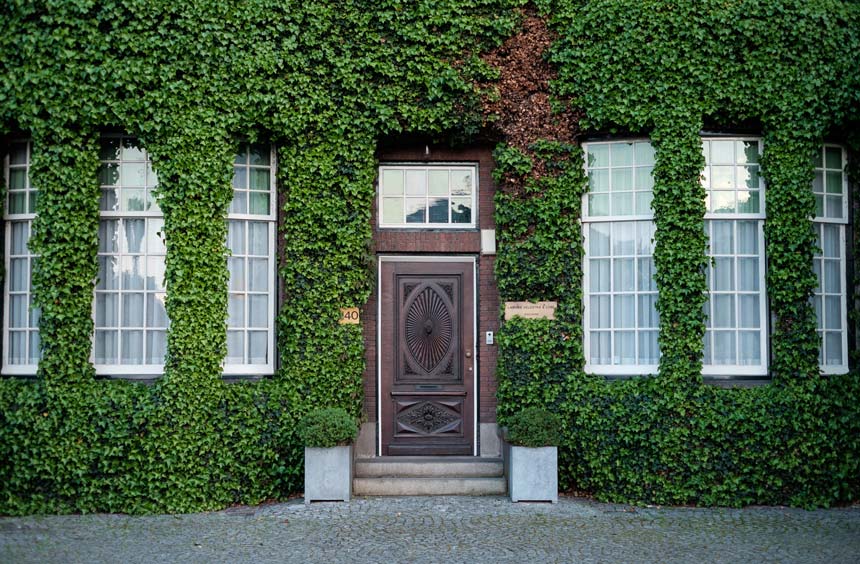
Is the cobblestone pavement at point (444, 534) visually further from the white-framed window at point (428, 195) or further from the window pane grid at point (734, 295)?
the white-framed window at point (428, 195)

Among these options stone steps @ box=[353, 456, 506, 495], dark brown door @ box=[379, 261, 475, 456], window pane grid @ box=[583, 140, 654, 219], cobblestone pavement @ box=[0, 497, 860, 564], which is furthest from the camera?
dark brown door @ box=[379, 261, 475, 456]

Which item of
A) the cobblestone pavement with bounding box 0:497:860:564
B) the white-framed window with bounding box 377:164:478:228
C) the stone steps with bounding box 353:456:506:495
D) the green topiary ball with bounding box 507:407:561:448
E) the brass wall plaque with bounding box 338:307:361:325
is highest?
the white-framed window with bounding box 377:164:478:228

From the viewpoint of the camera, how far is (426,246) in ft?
34.9

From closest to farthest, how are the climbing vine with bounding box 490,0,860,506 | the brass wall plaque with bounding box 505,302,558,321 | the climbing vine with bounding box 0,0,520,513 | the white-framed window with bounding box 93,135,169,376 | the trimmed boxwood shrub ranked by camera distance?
the trimmed boxwood shrub
the climbing vine with bounding box 0,0,520,513
the climbing vine with bounding box 490,0,860,506
the white-framed window with bounding box 93,135,169,376
the brass wall plaque with bounding box 505,302,558,321

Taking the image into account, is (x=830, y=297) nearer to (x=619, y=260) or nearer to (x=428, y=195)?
(x=619, y=260)

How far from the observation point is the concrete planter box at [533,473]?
9.46 metres

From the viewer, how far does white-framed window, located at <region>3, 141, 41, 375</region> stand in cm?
1020

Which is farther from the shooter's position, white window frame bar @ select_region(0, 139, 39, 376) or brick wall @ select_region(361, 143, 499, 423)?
brick wall @ select_region(361, 143, 499, 423)

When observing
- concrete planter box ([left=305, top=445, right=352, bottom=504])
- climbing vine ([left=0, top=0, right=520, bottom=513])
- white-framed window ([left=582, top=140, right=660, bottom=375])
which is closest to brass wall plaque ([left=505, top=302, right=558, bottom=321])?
white-framed window ([left=582, top=140, right=660, bottom=375])

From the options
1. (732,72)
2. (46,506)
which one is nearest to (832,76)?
(732,72)

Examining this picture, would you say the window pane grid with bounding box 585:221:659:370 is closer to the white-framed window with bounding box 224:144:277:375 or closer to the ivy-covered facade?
the ivy-covered facade

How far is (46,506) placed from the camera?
9570mm

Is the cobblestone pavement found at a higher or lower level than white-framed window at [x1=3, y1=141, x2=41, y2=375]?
lower

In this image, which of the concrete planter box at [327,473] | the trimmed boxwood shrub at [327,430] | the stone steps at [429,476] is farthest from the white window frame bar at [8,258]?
the stone steps at [429,476]
